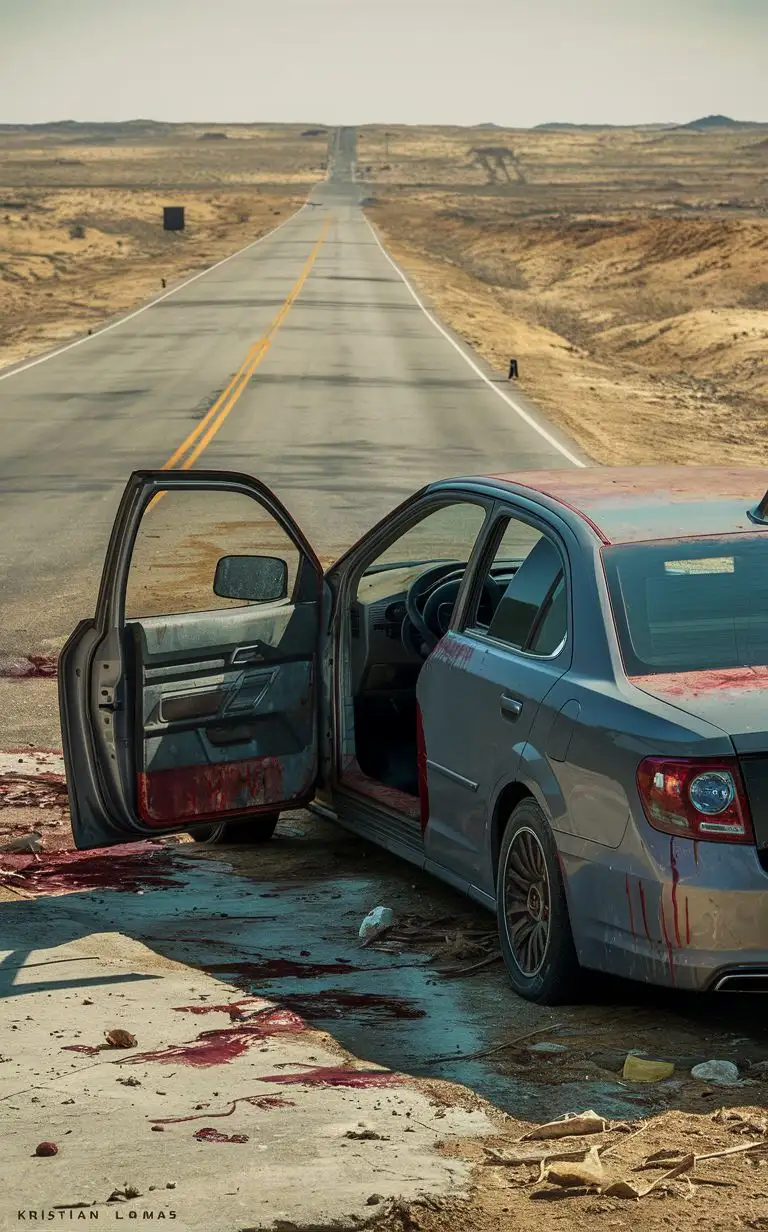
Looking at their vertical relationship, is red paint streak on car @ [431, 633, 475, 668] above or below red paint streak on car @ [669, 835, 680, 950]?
above

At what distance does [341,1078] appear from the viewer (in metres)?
5.00

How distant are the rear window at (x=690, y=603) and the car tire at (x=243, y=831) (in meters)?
2.69

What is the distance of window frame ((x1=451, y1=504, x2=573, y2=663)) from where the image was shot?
5898mm

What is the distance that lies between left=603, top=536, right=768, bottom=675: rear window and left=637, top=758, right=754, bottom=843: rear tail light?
21.2 inches

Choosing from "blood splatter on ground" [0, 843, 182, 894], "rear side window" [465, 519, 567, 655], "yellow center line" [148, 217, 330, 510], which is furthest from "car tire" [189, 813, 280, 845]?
"yellow center line" [148, 217, 330, 510]

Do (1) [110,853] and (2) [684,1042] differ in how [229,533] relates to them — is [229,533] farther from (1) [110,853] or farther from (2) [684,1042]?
(2) [684,1042]

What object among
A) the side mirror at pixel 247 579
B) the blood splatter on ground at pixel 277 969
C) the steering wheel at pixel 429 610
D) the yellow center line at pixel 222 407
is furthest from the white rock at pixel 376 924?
the yellow center line at pixel 222 407

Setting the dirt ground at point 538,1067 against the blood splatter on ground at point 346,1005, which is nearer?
the dirt ground at point 538,1067

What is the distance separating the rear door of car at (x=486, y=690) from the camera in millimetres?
5855

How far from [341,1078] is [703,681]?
1548 mm

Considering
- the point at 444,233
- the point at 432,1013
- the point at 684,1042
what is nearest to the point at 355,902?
the point at 432,1013

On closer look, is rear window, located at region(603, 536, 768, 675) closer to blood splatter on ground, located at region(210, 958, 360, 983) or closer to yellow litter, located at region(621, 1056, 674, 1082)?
yellow litter, located at region(621, 1056, 674, 1082)

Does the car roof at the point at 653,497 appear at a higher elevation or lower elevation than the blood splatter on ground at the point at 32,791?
higher

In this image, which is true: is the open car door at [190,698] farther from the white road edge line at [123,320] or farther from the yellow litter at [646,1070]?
the white road edge line at [123,320]
